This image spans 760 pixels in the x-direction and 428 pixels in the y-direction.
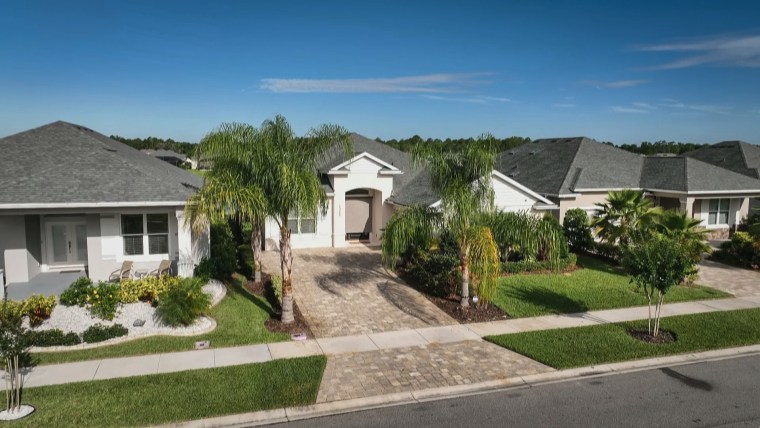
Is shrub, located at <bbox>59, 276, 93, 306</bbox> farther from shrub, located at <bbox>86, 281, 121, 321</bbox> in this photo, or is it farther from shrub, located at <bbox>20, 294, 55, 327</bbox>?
shrub, located at <bbox>20, 294, 55, 327</bbox>

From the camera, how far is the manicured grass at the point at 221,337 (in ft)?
38.8

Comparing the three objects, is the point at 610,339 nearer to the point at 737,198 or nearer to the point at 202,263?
the point at 202,263

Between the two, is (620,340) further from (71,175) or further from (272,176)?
(71,175)

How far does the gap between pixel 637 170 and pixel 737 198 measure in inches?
205

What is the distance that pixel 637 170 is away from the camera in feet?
94.7

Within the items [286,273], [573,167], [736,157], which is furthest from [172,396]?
[736,157]

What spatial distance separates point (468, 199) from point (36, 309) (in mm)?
11611

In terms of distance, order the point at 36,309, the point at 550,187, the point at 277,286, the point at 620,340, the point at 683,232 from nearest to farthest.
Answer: the point at 36,309 < the point at 620,340 < the point at 277,286 < the point at 683,232 < the point at 550,187

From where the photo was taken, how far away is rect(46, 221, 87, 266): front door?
17.6 metres

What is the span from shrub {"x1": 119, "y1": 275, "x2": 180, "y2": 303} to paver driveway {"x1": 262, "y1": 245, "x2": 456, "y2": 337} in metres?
4.00

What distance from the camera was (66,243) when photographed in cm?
1780

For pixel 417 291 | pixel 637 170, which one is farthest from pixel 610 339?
pixel 637 170

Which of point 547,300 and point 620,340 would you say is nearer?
point 620,340

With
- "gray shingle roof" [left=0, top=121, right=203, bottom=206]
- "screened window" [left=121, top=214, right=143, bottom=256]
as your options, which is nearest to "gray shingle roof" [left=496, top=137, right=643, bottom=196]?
"gray shingle roof" [left=0, top=121, right=203, bottom=206]
